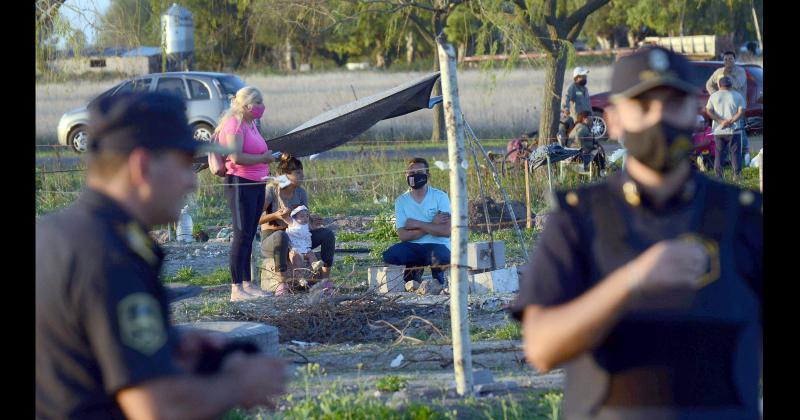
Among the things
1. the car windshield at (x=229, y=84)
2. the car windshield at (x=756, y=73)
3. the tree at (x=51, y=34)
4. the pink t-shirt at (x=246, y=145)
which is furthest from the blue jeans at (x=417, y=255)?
the car windshield at (x=756, y=73)

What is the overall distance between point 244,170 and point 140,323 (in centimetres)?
659

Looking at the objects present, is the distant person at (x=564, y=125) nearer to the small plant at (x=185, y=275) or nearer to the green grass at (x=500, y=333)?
the small plant at (x=185, y=275)

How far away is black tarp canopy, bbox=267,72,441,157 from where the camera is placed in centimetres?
1033

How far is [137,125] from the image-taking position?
264cm

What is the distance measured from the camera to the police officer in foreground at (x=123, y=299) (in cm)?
244

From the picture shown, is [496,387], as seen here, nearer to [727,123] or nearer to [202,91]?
[727,123]

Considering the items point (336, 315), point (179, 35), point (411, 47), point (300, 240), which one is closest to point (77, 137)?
point (179, 35)

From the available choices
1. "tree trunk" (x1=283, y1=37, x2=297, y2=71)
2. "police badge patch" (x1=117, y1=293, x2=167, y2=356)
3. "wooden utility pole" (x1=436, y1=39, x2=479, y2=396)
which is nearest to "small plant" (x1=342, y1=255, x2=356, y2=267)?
"wooden utility pole" (x1=436, y1=39, x2=479, y2=396)

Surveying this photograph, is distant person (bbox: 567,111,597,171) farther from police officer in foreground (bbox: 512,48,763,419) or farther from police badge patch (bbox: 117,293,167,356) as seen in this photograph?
police badge patch (bbox: 117,293,167,356)

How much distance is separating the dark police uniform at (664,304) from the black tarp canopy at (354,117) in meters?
7.61

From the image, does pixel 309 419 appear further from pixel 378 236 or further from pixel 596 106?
pixel 596 106

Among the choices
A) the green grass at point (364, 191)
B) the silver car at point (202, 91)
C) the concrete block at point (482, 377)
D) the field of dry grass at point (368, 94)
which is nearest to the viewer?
the concrete block at point (482, 377)
